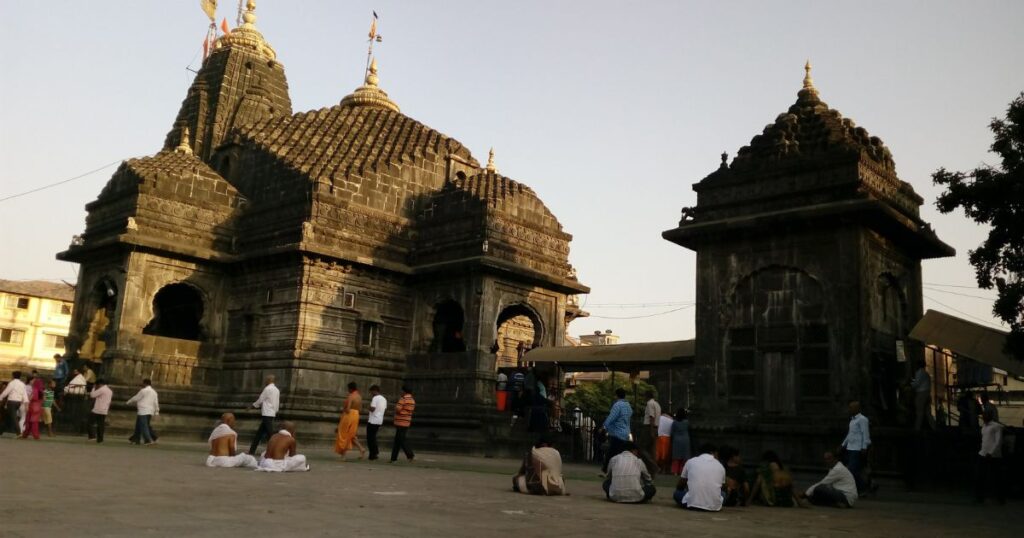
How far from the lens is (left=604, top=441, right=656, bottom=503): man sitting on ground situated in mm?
10781

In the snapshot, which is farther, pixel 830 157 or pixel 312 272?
pixel 312 272

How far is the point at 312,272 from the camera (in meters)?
24.3

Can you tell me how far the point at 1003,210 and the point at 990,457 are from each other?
12.7 feet

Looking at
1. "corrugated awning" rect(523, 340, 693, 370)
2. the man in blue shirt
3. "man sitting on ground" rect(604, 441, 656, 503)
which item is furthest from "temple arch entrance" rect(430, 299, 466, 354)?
"man sitting on ground" rect(604, 441, 656, 503)

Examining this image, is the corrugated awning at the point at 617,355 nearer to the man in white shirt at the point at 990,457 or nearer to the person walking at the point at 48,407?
the man in white shirt at the point at 990,457

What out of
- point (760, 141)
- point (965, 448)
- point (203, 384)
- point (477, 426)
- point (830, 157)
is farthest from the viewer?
point (203, 384)

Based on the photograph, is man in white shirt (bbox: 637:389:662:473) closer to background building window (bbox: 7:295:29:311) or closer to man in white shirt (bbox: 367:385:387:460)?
man in white shirt (bbox: 367:385:387:460)

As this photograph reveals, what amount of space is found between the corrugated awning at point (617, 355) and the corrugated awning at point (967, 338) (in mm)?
5144

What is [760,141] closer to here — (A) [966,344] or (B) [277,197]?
(A) [966,344]

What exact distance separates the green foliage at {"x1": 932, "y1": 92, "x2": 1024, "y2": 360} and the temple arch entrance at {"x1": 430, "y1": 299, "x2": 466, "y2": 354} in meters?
16.9

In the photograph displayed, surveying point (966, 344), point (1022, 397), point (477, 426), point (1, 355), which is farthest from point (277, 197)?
point (1, 355)

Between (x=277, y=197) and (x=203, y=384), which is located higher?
(x=277, y=197)

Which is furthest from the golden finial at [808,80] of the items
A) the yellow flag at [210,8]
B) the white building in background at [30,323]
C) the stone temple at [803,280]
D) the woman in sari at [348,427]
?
the white building in background at [30,323]

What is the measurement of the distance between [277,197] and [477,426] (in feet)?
31.8
